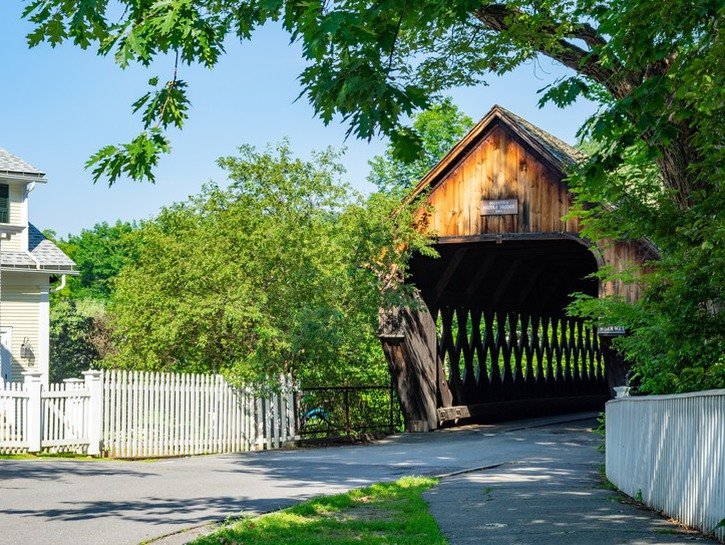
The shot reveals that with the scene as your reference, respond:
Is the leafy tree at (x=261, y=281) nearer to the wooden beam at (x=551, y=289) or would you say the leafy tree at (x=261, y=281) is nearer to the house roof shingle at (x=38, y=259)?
the house roof shingle at (x=38, y=259)

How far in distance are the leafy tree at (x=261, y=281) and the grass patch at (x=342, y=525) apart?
9272mm

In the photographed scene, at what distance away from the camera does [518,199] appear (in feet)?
71.7

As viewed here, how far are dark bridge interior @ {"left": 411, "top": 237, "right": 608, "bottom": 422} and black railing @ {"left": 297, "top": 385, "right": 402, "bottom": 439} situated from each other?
51.1 inches

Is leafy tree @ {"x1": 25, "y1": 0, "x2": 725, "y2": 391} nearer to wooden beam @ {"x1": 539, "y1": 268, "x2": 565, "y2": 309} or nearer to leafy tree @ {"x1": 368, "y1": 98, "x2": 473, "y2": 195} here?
wooden beam @ {"x1": 539, "y1": 268, "x2": 565, "y2": 309}

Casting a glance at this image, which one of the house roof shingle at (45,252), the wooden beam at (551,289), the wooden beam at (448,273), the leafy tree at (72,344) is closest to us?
the wooden beam at (448,273)

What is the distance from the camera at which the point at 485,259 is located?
26453mm

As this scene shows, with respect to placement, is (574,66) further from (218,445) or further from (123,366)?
(123,366)

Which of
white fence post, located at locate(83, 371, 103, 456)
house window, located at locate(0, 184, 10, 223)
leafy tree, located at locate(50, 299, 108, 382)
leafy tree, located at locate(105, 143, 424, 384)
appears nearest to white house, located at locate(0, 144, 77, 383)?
house window, located at locate(0, 184, 10, 223)

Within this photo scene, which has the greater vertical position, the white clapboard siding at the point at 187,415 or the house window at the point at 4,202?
the house window at the point at 4,202

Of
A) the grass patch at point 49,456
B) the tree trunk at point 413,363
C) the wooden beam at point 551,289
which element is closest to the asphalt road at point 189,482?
the grass patch at point 49,456

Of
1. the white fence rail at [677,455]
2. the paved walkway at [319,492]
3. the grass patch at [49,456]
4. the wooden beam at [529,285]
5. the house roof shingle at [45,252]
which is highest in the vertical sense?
the house roof shingle at [45,252]

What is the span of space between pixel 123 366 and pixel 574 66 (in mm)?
12079

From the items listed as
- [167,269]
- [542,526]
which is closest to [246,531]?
[542,526]

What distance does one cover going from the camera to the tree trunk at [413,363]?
2347 centimetres
